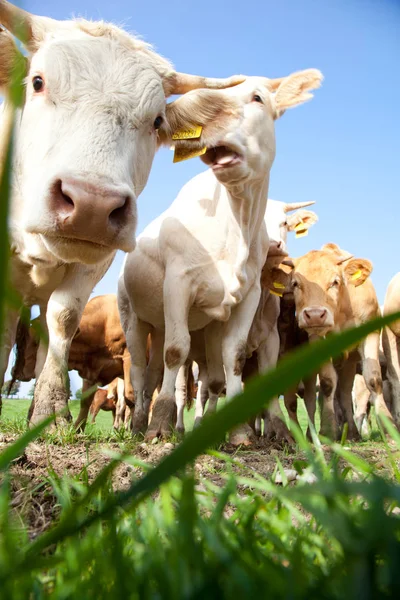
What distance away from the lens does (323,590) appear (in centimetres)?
66

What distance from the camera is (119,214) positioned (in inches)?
141

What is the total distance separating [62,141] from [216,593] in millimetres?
3507

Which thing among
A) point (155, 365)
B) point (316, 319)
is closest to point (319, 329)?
point (316, 319)

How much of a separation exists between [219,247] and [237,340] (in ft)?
2.89

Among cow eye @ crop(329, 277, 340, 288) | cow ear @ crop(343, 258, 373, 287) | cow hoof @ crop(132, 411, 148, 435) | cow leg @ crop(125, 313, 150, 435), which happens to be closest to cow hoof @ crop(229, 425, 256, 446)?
cow hoof @ crop(132, 411, 148, 435)

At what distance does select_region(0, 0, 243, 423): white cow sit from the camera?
350 centimetres

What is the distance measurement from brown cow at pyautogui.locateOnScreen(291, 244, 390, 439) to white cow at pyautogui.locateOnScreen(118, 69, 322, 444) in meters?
1.56

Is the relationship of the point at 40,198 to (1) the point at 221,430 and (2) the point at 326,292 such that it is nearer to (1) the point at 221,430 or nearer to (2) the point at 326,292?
(1) the point at 221,430

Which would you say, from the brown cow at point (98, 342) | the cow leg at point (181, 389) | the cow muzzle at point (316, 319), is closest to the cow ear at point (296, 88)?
the cow muzzle at point (316, 319)

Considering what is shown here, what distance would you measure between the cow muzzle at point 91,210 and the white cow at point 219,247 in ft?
6.33

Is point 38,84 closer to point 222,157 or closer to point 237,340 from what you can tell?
point 222,157

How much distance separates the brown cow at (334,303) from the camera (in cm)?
785

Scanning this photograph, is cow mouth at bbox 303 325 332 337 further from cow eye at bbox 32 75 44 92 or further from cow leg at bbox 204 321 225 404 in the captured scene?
cow eye at bbox 32 75 44 92

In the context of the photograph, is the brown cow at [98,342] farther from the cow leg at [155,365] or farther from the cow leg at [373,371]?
the cow leg at [373,371]
